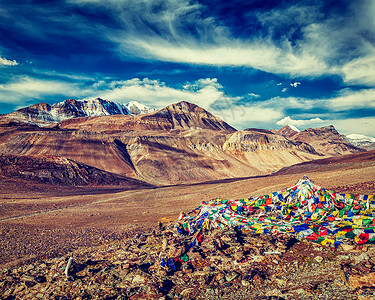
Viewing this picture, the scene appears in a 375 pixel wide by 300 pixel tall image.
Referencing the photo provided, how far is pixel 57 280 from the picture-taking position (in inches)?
287

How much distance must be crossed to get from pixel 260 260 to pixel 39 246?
10.7 metres

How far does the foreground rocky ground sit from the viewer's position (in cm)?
570

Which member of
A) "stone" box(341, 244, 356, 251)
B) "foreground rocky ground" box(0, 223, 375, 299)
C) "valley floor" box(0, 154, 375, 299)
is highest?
"stone" box(341, 244, 356, 251)

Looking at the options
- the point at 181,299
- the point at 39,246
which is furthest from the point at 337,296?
the point at 39,246

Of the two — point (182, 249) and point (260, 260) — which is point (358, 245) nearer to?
point (260, 260)

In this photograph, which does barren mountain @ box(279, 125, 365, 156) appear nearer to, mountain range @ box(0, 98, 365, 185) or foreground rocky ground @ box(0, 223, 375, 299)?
mountain range @ box(0, 98, 365, 185)

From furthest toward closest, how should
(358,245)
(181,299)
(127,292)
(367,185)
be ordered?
(367,185) < (358,245) < (127,292) < (181,299)

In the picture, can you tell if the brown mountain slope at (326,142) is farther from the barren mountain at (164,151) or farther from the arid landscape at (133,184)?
the barren mountain at (164,151)

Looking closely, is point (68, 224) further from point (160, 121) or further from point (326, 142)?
point (326, 142)

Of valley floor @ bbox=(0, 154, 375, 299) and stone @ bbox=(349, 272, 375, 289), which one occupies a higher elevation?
stone @ bbox=(349, 272, 375, 289)

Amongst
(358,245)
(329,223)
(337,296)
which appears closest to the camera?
(337,296)

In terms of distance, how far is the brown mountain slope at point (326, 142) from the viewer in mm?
157875

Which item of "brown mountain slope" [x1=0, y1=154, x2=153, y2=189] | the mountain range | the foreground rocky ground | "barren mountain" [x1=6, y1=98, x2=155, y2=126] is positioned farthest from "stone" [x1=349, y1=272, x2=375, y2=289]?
"barren mountain" [x1=6, y1=98, x2=155, y2=126]

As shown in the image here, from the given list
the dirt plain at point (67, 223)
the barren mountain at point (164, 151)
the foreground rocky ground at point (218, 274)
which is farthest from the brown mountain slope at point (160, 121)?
the foreground rocky ground at point (218, 274)
